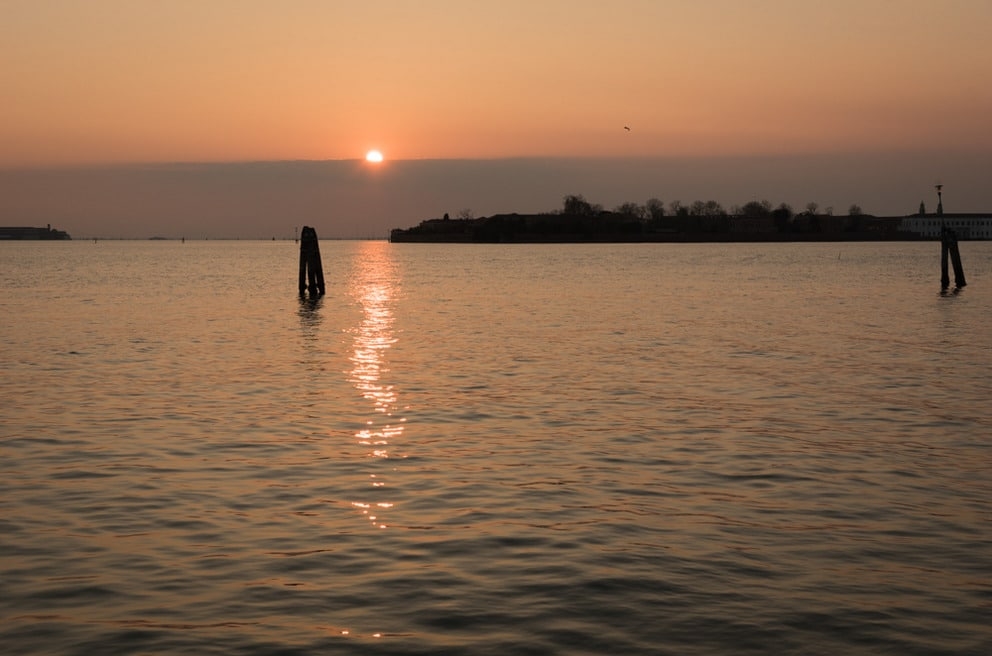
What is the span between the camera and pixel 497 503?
13039 mm

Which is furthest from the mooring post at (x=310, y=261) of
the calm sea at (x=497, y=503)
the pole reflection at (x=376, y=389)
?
the calm sea at (x=497, y=503)

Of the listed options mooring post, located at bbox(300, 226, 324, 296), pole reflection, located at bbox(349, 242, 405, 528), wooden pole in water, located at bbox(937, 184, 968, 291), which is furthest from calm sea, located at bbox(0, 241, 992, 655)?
wooden pole in water, located at bbox(937, 184, 968, 291)

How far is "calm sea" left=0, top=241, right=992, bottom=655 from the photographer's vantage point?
8875mm

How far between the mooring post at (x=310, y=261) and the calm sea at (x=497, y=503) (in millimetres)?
28936

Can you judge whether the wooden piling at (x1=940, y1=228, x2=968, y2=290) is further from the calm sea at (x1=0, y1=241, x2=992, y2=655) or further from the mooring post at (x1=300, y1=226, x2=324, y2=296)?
the calm sea at (x1=0, y1=241, x2=992, y2=655)

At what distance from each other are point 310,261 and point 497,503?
51.5 meters

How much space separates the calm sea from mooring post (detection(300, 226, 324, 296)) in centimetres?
2894

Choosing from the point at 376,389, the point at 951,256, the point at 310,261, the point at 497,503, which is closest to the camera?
the point at 497,503

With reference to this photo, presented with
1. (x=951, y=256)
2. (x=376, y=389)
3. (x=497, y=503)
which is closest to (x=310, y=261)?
(x=951, y=256)

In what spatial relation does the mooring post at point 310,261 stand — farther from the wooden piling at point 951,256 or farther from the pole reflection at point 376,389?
the wooden piling at point 951,256

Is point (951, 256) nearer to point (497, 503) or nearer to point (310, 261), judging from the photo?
point (310, 261)

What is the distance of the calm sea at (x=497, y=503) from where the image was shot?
8.88 m

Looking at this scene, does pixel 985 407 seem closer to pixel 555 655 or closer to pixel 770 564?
pixel 770 564

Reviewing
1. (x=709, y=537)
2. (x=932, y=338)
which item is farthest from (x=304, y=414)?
(x=932, y=338)
